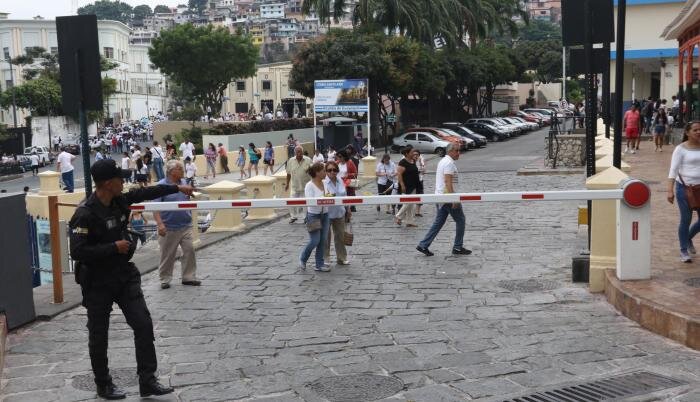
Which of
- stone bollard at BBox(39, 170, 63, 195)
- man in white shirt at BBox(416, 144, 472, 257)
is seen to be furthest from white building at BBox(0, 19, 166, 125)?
man in white shirt at BBox(416, 144, 472, 257)

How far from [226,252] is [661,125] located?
16736mm

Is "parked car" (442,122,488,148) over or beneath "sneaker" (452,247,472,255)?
over

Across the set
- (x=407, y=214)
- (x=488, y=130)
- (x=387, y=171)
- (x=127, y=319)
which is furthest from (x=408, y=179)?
(x=488, y=130)

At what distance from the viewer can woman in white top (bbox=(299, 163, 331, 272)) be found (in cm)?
Answer: 1102

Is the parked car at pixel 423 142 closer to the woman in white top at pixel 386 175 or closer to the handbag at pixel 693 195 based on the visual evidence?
the woman in white top at pixel 386 175

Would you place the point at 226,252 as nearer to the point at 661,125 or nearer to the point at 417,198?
the point at 417,198

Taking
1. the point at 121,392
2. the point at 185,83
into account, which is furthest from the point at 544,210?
the point at 185,83

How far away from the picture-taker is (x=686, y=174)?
889 cm

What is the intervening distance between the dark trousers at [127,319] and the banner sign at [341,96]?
30.0m

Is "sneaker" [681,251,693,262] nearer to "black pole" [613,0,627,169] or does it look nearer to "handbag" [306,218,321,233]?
"black pole" [613,0,627,169]

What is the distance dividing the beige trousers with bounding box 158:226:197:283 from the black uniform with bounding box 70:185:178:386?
413 cm

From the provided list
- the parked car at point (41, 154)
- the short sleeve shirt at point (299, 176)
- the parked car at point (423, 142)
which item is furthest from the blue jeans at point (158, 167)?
the parked car at point (41, 154)

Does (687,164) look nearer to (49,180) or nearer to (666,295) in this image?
(666,295)

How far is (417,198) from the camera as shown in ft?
29.6
